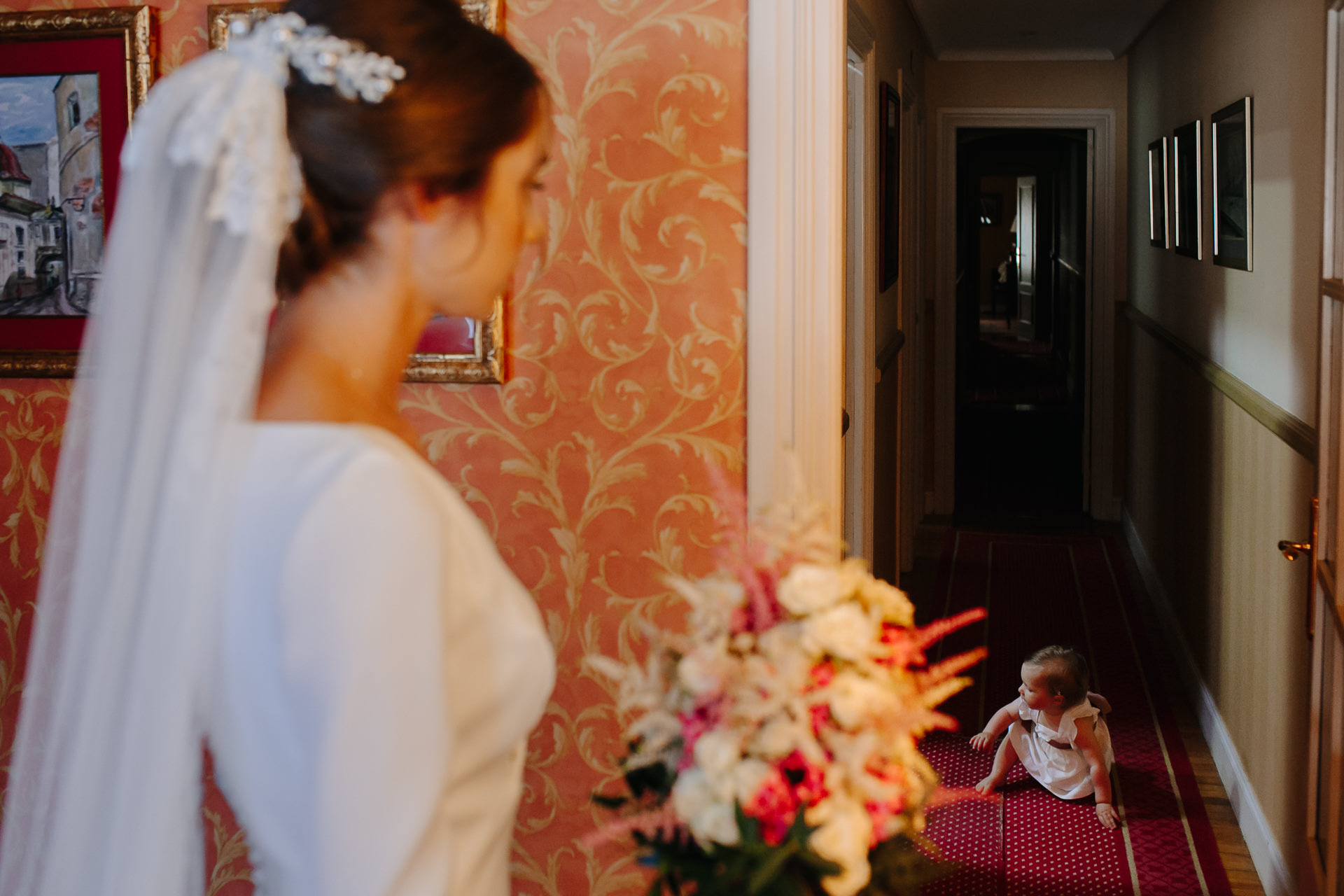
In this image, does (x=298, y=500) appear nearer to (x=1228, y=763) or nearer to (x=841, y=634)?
(x=841, y=634)

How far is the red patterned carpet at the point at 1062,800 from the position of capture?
10.3 feet

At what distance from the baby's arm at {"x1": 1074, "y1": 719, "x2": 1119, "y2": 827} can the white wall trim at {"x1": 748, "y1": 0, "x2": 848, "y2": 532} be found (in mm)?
1937

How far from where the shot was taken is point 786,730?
1.14 m

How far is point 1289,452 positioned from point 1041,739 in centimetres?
114

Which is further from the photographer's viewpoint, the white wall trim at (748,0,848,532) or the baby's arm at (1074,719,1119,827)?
the baby's arm at (1074,719,1119,827)

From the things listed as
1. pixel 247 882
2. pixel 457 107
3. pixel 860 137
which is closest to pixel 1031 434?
pixel 860 137

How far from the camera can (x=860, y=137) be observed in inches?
154

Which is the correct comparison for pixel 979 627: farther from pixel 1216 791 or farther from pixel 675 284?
pixel 675 284

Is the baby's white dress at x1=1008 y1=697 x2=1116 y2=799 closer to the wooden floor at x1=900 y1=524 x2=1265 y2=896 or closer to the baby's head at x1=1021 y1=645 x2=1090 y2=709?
the baby's head at x1=1021 y1=645 x2=1090 y2=709

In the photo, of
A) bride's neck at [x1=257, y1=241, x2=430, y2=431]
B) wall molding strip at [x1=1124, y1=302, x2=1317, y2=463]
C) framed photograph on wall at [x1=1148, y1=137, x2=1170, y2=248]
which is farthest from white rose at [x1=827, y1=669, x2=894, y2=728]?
framed photograph on wall at [x1=1148, y1=137, x2=1170, y2=248]

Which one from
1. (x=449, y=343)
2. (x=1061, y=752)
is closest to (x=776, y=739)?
(x=449, y=343)

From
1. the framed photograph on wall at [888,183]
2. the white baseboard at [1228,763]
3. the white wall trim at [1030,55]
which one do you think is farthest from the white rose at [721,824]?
the white wall trim at [1030,55]

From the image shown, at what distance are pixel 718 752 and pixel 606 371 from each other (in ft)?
3.27

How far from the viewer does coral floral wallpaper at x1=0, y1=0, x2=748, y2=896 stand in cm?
195
